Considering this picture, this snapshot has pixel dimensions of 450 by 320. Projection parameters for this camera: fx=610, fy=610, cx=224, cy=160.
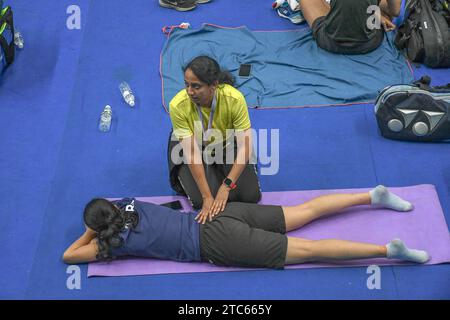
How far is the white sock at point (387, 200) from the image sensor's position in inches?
143

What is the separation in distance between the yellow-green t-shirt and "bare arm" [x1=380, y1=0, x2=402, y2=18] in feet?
6.30

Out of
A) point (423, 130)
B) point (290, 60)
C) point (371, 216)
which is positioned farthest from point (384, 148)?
point (290, 60)

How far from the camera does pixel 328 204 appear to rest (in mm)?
3619

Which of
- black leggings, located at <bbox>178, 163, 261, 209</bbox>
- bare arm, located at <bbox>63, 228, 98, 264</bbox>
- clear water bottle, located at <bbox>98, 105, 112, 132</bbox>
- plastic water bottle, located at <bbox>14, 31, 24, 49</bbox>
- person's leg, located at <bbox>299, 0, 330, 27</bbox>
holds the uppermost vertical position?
person's leg, located at <bbox>299, 0, 330, 27</bbox>

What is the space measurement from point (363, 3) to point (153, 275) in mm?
2557

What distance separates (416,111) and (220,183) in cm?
141

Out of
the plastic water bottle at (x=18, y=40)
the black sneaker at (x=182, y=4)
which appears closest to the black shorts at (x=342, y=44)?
Result: the black sneaker at (x=182, y=4)

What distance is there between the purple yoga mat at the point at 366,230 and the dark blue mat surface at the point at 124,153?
6 centimetres

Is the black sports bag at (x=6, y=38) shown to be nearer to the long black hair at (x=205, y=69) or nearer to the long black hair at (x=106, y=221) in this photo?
the long black hair at (x=106, y=221)

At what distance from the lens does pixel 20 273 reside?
3566 mm

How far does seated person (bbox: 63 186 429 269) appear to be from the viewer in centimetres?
339

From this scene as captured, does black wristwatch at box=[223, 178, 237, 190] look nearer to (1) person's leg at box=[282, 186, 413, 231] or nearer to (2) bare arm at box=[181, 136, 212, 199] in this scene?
(2) bare arm at box=[181, 136, 212, 199]

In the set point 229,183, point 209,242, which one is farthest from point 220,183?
point 209,242

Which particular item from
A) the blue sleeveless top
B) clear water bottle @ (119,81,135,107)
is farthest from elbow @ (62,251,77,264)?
clear water bottle @ (119,81,135,107)
